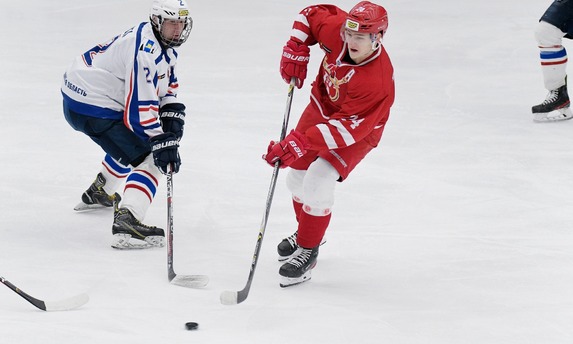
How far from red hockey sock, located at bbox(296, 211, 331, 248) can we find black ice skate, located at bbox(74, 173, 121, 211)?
3.16 feet

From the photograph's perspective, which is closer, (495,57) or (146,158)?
(146,158)

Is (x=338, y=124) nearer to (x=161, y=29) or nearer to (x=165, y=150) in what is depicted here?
(x=165, y=150)

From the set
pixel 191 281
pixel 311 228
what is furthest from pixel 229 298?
pixel 311 228

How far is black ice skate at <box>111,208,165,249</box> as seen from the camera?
340 cm

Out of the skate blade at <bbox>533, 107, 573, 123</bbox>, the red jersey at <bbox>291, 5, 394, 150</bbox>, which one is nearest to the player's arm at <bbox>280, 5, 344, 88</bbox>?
the red jersey at <bbox>291, 5, 394, 150</bbox>

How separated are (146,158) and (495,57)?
145 inches

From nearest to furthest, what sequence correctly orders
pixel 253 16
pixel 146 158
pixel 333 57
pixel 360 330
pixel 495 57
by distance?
pixel 360 330 < pixel 333 57 < pixel 146 158 < pixel 495 57 < pixel 253 16

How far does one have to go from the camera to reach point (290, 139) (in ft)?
9.90

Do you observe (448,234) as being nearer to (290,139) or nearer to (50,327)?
(290,139)

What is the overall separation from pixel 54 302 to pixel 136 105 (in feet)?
3.01

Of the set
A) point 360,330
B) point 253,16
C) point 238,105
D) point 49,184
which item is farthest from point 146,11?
point 360,330

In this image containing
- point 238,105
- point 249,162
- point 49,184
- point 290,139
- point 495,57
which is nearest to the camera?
point 290,139

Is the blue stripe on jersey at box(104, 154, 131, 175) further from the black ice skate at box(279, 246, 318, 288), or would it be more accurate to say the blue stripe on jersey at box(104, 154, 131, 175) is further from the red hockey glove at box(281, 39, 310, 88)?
the black ice skate at box(279, 246, 318, 288)

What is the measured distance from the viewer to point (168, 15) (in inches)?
133
